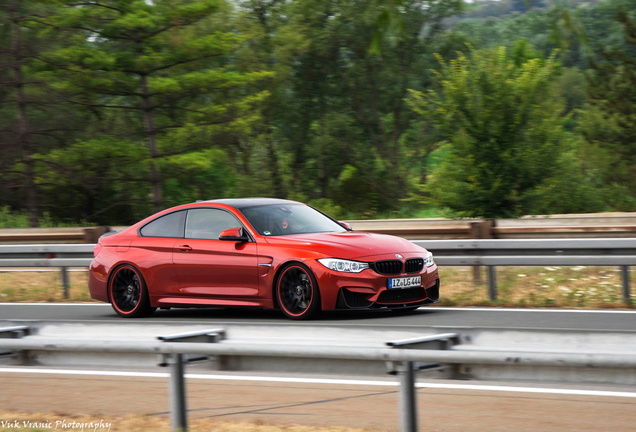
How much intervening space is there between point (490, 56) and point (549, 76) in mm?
1654

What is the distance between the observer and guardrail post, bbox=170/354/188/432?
16.2 feet

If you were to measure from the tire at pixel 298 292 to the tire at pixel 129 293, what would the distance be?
81.8 inches

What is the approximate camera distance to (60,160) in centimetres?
3030

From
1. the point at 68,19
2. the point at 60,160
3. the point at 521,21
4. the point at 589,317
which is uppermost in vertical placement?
the point at 521,21

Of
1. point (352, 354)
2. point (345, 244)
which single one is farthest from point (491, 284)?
point (352, 354)

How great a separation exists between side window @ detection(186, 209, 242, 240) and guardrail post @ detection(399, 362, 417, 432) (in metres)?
6.30

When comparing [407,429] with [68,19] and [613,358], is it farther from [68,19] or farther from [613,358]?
[68,19]

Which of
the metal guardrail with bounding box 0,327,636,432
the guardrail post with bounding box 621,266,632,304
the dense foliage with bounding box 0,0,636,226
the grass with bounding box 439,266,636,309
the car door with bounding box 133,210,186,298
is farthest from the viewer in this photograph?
the dense foliage with bounding box 0,0,636,226

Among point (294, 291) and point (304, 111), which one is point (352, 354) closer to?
point (294, 291)

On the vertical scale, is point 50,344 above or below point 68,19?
below

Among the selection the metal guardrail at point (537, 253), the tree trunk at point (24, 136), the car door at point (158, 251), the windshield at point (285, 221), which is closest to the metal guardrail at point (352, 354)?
the windshield at point (285, 221)

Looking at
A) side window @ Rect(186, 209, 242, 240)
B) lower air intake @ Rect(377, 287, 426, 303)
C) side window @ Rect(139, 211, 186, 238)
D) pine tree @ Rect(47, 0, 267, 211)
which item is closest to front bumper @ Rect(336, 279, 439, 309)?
lower air intake @ Rect(377, 287, 426, 303)

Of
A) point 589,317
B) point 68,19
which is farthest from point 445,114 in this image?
point 68,19

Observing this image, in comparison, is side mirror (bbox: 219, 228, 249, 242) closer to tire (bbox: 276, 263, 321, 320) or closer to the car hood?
the car hood
